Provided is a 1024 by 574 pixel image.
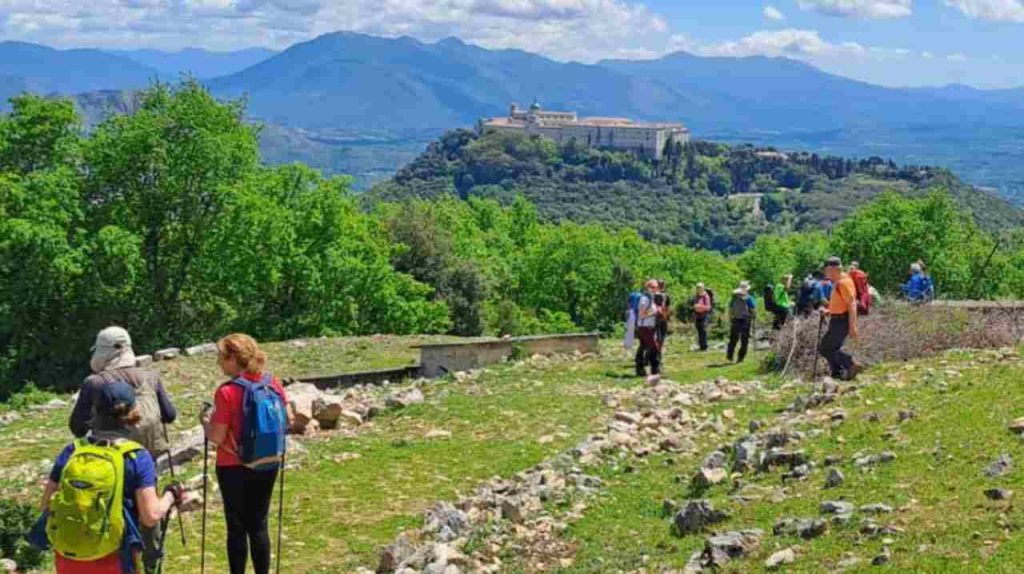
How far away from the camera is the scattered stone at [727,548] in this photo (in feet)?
26.4

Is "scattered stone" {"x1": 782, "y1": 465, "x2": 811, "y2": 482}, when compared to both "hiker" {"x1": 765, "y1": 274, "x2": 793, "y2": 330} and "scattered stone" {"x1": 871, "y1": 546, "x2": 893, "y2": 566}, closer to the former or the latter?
"scattered stone" {"x1": 871, "y1": 546, "x2": 893, "y2": 566}

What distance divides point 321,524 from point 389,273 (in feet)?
111

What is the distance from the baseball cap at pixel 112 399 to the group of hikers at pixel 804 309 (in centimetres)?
1179

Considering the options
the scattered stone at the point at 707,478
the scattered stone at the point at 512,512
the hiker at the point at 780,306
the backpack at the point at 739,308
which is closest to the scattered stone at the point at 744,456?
the scattered stone at the point at 707,478

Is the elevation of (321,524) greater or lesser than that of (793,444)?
lesser

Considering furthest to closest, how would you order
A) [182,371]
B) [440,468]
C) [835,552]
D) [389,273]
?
[389,273]
[182,371]
[440,468]
[835,552]

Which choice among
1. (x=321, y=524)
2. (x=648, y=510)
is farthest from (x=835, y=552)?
(x=321, y=524)

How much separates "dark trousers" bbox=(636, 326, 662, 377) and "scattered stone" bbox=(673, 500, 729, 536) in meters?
10.5

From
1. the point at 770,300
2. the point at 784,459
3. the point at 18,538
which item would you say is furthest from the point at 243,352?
the point at 770,300

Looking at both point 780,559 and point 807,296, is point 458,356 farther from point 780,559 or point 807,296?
point 780,559

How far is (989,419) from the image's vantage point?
10.7 m

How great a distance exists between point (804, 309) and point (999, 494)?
14.2 metres

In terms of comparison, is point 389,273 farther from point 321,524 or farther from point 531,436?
point 321,524

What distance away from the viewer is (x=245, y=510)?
7.99 m
